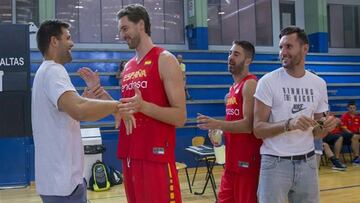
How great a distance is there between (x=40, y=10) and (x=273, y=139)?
27.2 feet

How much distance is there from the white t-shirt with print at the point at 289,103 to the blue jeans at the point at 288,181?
0.07 m

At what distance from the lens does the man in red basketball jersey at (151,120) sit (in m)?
2.30

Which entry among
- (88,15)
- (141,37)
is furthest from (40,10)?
(141,37)

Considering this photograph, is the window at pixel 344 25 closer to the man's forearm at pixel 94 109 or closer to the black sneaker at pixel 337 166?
the black sneaker at pixel 337 166

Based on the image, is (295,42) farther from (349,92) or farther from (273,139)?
(349,92)

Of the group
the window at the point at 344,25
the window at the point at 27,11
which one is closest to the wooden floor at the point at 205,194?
the window at the point at 27,11

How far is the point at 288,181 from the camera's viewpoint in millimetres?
2539

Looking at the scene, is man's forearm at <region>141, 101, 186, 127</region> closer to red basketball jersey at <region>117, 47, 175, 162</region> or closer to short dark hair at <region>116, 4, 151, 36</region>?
red basketball jersey at <region>117, 47, 175, 162</region>

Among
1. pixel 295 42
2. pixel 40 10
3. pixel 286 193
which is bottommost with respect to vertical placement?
pixel 286 193

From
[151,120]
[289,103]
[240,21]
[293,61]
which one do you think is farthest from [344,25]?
[151,120]

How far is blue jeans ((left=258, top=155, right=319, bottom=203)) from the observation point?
254 cm

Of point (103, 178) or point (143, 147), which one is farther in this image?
point (103, 178)

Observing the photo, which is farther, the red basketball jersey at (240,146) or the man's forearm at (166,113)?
the red basketball jersey at (240,146)

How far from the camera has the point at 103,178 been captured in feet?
22.0
